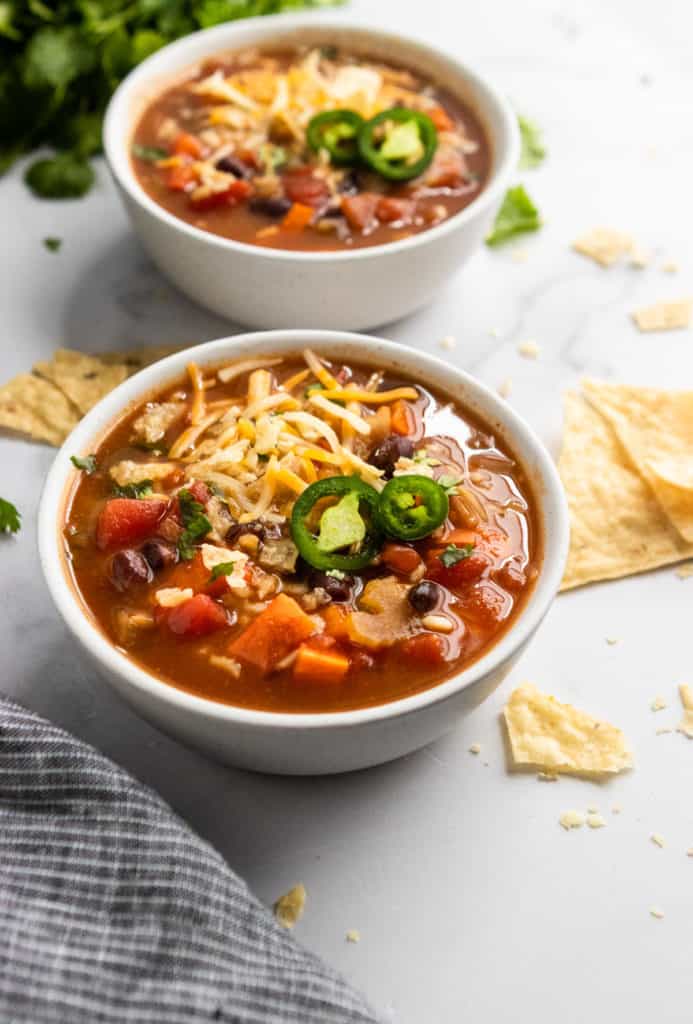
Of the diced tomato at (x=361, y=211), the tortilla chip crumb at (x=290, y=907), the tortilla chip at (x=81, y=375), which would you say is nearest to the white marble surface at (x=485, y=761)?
the tortilla chip crumb at (x=290, y=907)

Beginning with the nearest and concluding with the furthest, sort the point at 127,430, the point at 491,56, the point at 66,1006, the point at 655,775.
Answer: the point at 66,1006 → the point at 655,775 → the point at 127,430 → the point at 491,56

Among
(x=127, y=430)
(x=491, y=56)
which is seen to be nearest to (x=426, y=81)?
(x=491, y=56)

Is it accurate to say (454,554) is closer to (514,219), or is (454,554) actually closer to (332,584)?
(332,584)

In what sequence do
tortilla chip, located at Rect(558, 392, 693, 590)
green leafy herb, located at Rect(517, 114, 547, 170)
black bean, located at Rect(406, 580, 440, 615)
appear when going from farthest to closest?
green leafy herb, located at Rect(517, 114, 547, 170) → tortilla chip, located at Rect(558, 392, 693, 590) → black bean, located at Rect(406, 580, 440, 615)

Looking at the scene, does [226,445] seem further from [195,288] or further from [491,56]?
[491,56]

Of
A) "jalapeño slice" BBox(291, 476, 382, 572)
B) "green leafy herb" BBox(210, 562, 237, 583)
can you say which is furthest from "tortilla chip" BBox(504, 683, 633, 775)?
"green leafy herb" BBox(210, 562, 237, 583)

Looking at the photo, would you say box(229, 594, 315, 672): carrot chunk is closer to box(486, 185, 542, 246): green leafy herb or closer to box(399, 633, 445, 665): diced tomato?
box(399, 633, 445, 665): diced tomato

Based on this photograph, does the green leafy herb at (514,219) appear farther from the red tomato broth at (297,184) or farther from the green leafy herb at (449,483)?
the green leafy herb at (449,483)
